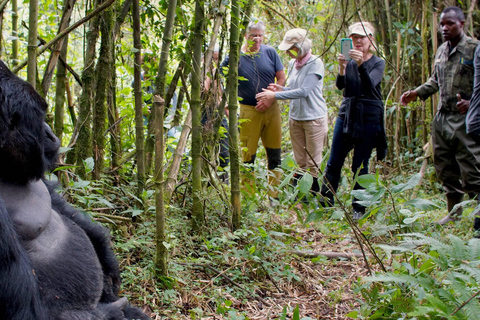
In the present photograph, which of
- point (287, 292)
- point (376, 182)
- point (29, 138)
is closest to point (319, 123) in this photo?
point (287, 292)

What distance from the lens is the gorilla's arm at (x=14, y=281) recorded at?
1381mm

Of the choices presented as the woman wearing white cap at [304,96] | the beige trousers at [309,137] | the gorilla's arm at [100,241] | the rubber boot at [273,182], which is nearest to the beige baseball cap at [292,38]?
the woman wearing white cap at [304,96]

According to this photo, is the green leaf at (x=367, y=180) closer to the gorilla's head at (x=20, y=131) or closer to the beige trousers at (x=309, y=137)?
the gorilla's head at (x=20, y=131)

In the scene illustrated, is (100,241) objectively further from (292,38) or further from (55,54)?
(292,38)

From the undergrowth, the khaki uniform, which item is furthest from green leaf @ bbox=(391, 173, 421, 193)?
the khaki uniform

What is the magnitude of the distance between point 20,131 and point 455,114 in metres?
3.73

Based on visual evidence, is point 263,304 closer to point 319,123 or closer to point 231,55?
point 231,55

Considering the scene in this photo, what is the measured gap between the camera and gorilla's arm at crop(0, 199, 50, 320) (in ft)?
4.53

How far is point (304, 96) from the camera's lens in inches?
181

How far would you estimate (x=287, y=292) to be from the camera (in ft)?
9.13

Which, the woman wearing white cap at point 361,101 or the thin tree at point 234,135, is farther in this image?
the woman wearing white cap at point 361,101

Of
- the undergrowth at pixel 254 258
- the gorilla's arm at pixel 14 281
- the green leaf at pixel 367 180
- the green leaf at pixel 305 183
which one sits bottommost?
the undergrowth at pixel 254 258

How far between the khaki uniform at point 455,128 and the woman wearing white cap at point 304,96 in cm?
110

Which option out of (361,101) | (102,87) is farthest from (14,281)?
(361,101)
